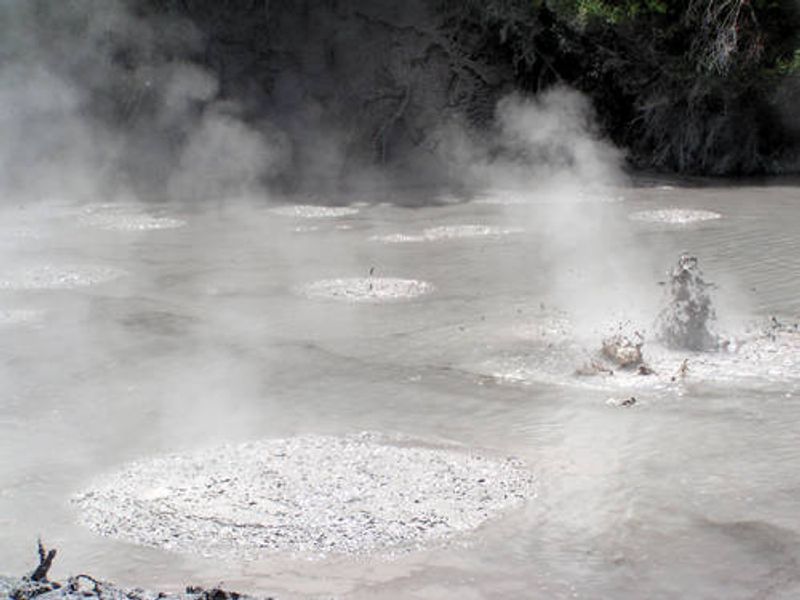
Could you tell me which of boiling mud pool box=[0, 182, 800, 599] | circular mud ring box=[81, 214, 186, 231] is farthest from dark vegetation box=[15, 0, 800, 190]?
boiling mud pool box=[0, 182, 800, 599]

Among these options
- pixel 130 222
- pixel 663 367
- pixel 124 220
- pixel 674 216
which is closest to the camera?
pixel 663 367

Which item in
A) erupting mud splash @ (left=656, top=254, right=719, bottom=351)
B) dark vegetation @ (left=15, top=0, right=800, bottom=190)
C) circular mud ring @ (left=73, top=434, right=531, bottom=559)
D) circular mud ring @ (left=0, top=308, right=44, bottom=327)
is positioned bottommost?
circular mud ring @ (left=73, top=434, right=531, bottom=559)

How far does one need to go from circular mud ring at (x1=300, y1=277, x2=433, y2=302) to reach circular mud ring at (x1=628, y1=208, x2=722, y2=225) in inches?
150

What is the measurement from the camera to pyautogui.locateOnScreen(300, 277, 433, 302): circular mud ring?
9.67m

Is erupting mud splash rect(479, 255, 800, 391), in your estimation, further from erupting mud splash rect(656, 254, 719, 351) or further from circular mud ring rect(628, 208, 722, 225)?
circular mud ring rect(628, 208, 722, 225)

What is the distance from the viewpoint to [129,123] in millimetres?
18328

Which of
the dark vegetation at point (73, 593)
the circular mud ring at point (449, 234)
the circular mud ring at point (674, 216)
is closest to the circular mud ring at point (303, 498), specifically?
the dark vegetation at point (73, 593)

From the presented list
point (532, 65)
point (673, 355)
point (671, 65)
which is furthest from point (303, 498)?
point (532, 65)

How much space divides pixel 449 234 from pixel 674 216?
7.87 ft

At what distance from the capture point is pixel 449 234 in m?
12.7

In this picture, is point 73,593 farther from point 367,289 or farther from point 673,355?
point 367,289

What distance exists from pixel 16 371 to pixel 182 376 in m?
1.03

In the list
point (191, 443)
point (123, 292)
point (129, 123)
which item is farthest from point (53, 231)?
point (191, 443)

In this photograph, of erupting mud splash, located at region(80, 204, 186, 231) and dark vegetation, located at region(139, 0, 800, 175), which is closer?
erupting mud splash, located at region(80, 204, 186, 231)
